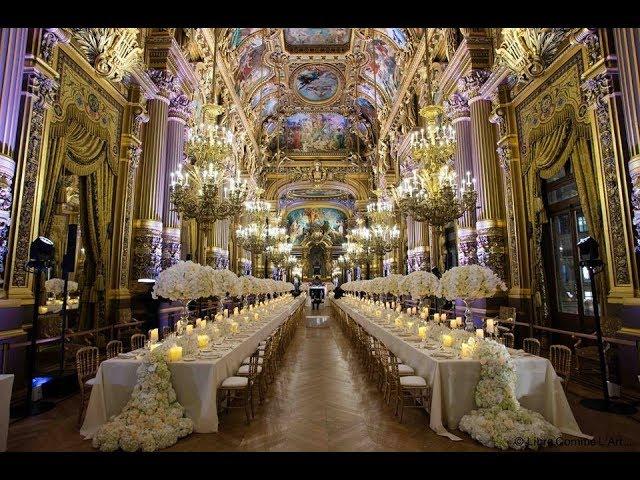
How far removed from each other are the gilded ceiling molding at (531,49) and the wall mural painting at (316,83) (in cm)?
1316

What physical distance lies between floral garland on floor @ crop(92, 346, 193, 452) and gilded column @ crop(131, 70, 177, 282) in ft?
18.4

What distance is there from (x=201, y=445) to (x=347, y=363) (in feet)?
13.8

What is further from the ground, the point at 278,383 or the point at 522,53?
the point at 522,53

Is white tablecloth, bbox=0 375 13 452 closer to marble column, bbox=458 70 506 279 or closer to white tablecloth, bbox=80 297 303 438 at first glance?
white tablecloth, bbox=80 297 303 438

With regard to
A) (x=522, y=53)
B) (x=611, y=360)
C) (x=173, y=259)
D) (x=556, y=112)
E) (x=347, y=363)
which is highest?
(x=522, y=53)

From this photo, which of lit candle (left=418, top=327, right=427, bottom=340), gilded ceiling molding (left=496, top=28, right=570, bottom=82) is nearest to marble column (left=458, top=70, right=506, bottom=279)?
gilded ceiling molding (left=496, top=28, right=570, bottom=82)

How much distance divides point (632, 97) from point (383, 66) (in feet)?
46.8

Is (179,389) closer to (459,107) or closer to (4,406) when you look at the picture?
(4,406)

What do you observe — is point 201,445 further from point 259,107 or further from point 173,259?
point 259,107

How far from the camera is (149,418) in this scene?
3.32 metres

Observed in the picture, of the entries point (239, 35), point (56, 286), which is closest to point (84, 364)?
point (56, 286)

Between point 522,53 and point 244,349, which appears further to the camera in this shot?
point 522,53

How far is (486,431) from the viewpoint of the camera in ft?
10.6
